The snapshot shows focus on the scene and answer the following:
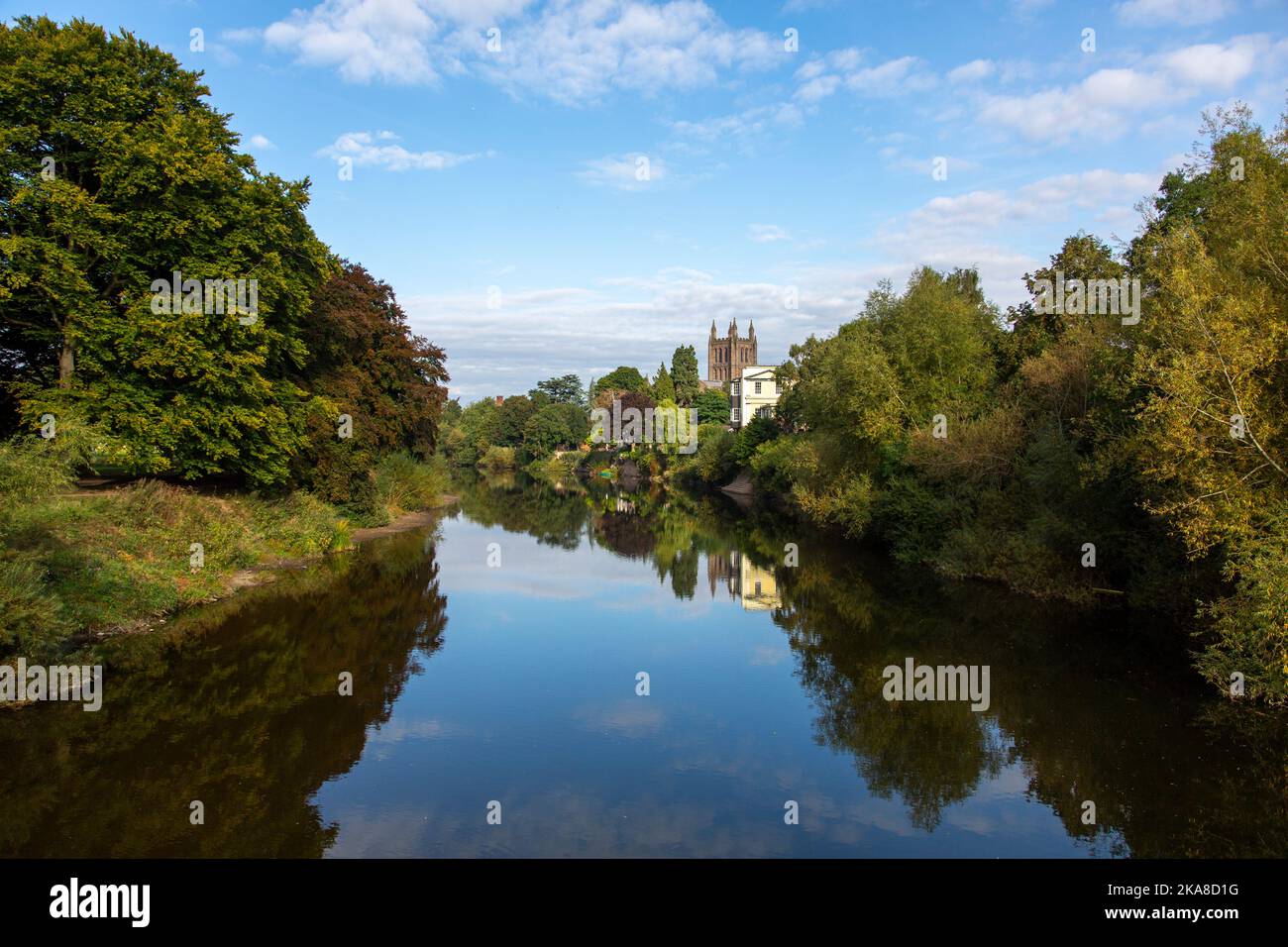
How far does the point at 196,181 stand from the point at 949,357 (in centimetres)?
2743

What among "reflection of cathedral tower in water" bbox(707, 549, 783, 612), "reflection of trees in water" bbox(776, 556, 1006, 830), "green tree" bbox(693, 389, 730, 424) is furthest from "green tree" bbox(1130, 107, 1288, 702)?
"green tree" bbox(693, 389, 730, 424)

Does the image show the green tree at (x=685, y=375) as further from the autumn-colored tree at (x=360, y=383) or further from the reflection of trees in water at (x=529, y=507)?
the autumn-colored tree at (x=360, y=383)

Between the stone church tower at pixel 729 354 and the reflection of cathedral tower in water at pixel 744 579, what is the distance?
126 m

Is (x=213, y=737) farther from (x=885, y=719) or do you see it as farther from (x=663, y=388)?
(x=663, y=388)

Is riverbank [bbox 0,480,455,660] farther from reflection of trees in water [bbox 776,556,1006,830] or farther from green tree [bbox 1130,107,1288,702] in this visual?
green tree [bbox 1130,107,1288,702]

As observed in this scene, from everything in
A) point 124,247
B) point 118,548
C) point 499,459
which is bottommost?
point 118,548

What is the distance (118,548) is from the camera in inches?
749

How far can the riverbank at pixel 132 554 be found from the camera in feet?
42.8

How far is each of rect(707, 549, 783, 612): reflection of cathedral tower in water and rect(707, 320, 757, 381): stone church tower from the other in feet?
412

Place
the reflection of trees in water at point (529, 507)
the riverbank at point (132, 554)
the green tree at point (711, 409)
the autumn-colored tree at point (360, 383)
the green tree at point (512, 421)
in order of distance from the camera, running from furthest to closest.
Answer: the green tree at point (512, 421), the green tree at point (711, 409), the reflection of trees in water at point (529, 507), the autumn-colored tree at point (360, 383), the riverbank at point (132, 554)

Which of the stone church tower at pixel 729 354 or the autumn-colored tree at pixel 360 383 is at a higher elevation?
the stone church tower at pixel 729 354

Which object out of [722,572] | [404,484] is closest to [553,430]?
[404,484]

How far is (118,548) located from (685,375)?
312 feet

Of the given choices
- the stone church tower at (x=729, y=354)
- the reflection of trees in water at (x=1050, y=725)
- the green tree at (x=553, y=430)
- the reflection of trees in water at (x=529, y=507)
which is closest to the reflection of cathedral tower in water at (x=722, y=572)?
the reflection of trees in water at (x=1050, y=725)
